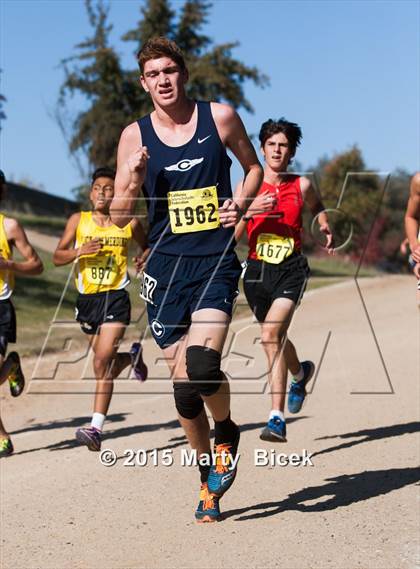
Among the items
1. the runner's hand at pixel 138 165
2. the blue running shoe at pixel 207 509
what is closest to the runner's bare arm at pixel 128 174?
the runner's hand at pixel 138 165

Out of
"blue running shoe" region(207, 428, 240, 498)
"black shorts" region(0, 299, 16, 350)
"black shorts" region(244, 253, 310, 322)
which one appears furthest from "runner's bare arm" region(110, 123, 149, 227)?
"black shorts" region(0, 299, 16, 350)

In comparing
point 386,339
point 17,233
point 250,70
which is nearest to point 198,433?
point 17,233

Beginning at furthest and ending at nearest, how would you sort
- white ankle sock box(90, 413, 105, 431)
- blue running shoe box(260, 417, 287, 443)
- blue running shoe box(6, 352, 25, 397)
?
1. blue running shoe box(6, 352, 25, 397)
2. white ankle sock box(90, 413, 105, 431)
3. blue running shoe box(260, 417, 287, 443)

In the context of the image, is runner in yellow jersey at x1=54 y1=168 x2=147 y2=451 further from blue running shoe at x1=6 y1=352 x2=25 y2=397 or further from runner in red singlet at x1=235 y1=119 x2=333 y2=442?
runner in red singlet at x1=235 y1=119 x2=333 y2=442

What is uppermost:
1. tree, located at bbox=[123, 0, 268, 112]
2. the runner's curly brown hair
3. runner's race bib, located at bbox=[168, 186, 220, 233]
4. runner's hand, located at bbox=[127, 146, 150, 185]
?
the runner's curly brown hair

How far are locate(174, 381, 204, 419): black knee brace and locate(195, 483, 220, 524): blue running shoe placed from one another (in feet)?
1.40

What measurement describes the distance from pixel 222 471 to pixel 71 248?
11.6 feet

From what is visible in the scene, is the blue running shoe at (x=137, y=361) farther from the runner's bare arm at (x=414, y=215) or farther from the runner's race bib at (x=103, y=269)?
the runner's bare arm at (x=414, y=215)

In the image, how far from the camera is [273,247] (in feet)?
27.1

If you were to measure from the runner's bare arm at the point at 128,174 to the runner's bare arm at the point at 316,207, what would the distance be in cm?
268

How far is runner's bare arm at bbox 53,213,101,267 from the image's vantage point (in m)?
8.41

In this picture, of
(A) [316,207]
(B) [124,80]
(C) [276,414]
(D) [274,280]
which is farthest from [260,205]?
(B) [124,80]

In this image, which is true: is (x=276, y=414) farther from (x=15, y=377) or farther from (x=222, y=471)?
(x=15, y=377)

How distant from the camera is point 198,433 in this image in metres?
6.05
